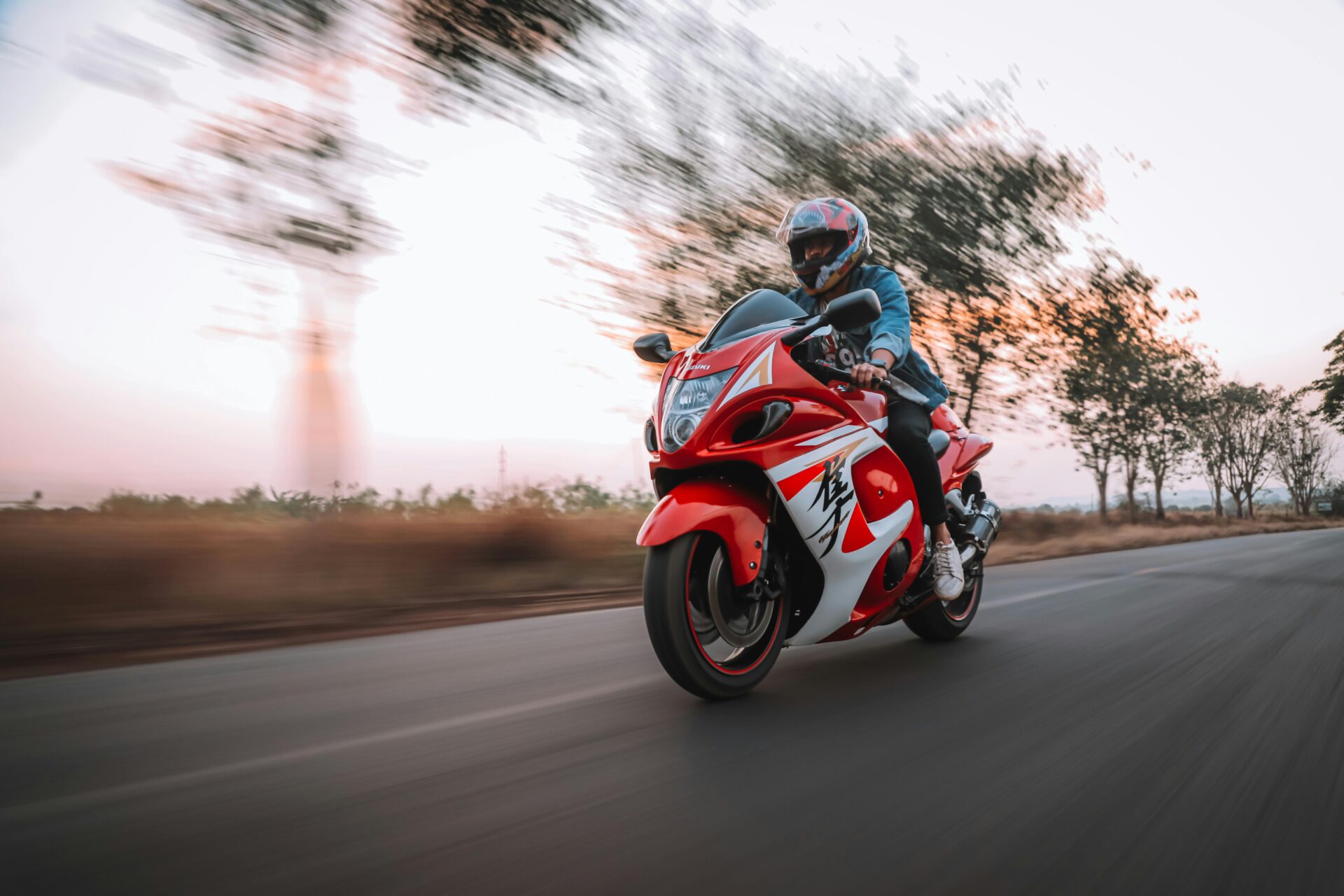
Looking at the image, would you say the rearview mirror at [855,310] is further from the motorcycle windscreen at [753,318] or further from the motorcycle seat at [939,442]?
the motorcycle seat at [939,442]

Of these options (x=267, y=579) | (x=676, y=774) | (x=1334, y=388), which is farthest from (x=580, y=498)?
(x=1334, y=388)

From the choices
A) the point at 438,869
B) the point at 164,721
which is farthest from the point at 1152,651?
the point at 164,721

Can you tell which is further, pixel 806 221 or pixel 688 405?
pixel 806 221

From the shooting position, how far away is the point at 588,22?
8.02 meters

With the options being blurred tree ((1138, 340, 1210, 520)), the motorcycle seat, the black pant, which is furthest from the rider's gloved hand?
blurred tree ((1138, 340, 1210, 520))

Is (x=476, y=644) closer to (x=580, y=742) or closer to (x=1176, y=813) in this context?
(x=580, y=742)

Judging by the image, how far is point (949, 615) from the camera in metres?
4.58

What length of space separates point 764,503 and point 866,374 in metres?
0.64

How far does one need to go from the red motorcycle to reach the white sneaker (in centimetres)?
27

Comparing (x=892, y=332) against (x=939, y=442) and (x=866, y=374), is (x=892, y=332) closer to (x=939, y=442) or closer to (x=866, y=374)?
(x=866, y=374)

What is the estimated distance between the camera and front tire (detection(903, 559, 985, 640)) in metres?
4.48

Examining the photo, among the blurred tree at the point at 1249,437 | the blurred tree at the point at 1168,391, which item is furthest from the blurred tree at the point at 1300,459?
the blurred tree at the point at 1168,391

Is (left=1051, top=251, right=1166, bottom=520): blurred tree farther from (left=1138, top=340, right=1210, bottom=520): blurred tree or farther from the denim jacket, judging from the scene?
the denim jacket

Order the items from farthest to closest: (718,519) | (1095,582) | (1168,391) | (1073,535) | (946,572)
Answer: (1073,535) < (1168,391) < (1095,582) < (946,572) < (718,519)
